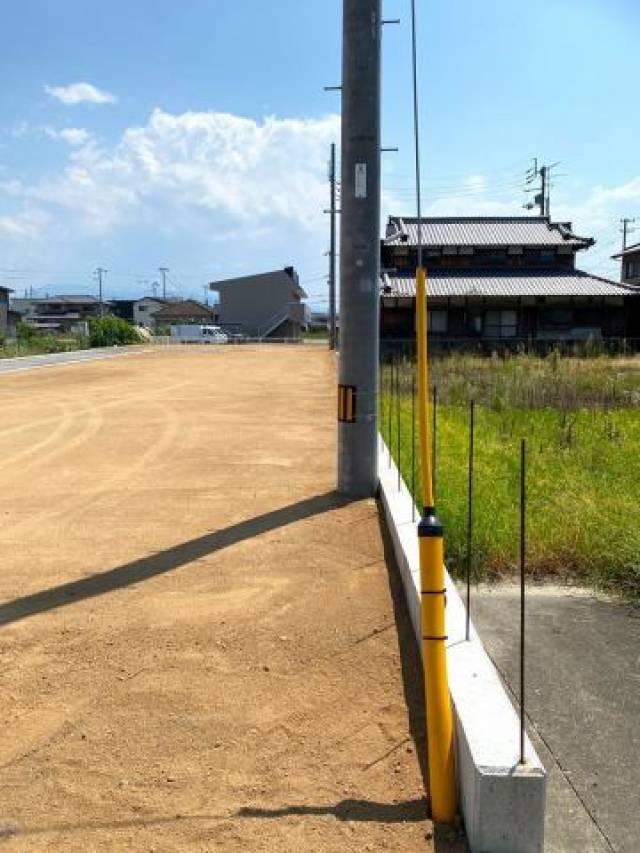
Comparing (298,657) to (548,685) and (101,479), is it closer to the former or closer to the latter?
→ (548,685)

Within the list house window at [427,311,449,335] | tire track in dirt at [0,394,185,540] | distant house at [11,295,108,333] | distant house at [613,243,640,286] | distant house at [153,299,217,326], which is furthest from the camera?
distant house at [11,295,108,333]

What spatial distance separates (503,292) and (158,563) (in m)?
30.7

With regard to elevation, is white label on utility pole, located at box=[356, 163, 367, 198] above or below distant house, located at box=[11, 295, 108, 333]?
below

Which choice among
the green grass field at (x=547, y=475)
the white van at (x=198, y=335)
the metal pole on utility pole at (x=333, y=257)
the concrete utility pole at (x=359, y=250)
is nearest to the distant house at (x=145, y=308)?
the white van at (x=198, y=335)

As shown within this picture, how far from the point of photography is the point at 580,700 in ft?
11.2

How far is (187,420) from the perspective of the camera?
12172 mm

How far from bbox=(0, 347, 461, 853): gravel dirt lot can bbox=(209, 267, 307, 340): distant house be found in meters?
74.7

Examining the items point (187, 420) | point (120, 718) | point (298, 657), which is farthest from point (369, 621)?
point (187, 420)

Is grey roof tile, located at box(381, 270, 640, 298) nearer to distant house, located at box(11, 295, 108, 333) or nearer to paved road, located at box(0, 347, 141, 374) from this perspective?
paved road, located at box(0, 347, 141, 374)

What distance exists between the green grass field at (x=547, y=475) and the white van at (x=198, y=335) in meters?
50.1

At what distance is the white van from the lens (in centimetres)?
6462

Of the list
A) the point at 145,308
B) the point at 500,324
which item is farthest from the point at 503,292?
the point at 145,308

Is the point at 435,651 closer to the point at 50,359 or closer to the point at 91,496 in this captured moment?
the point at 91,496

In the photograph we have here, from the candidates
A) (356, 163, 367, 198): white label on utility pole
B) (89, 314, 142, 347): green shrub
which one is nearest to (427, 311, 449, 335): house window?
(89, 314, 142, 347): green shrub
